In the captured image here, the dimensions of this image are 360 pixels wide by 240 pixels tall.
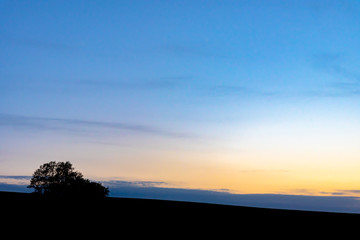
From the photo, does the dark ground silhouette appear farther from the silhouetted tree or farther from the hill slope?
the silhouetted tree

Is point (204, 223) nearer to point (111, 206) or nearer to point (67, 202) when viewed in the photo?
point (111, 206)

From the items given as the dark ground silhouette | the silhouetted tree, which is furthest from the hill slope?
the silhouetted tree

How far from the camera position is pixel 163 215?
48.8 m

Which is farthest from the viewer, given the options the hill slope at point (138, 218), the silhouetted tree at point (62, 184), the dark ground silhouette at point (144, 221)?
the silhouetted tree at point (62, 184)

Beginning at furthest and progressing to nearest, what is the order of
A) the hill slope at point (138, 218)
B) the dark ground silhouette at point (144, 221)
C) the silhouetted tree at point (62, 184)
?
the silhouetted tree at point (62, 184) < the hill slope at point (138, 218) < the dark ground silhouette at point (144, 221)

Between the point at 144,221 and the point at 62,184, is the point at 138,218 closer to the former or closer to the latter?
the point at 144,221

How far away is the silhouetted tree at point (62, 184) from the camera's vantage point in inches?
2562

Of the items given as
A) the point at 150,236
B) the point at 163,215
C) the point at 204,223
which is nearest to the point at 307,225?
the point at 204,223

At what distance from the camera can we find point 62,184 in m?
66.3

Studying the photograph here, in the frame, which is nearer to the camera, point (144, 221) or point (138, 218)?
point (144, 221)

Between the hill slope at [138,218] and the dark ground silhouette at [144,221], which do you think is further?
the hill slope at [138,218]

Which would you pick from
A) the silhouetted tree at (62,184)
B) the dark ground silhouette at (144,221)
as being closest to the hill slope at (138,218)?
the dark ground silhouette at (144,221)

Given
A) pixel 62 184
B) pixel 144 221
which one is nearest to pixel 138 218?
pixel 144 221

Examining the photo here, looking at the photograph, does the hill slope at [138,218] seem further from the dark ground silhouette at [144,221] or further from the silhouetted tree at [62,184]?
the silhouetted tree at [62,184]
